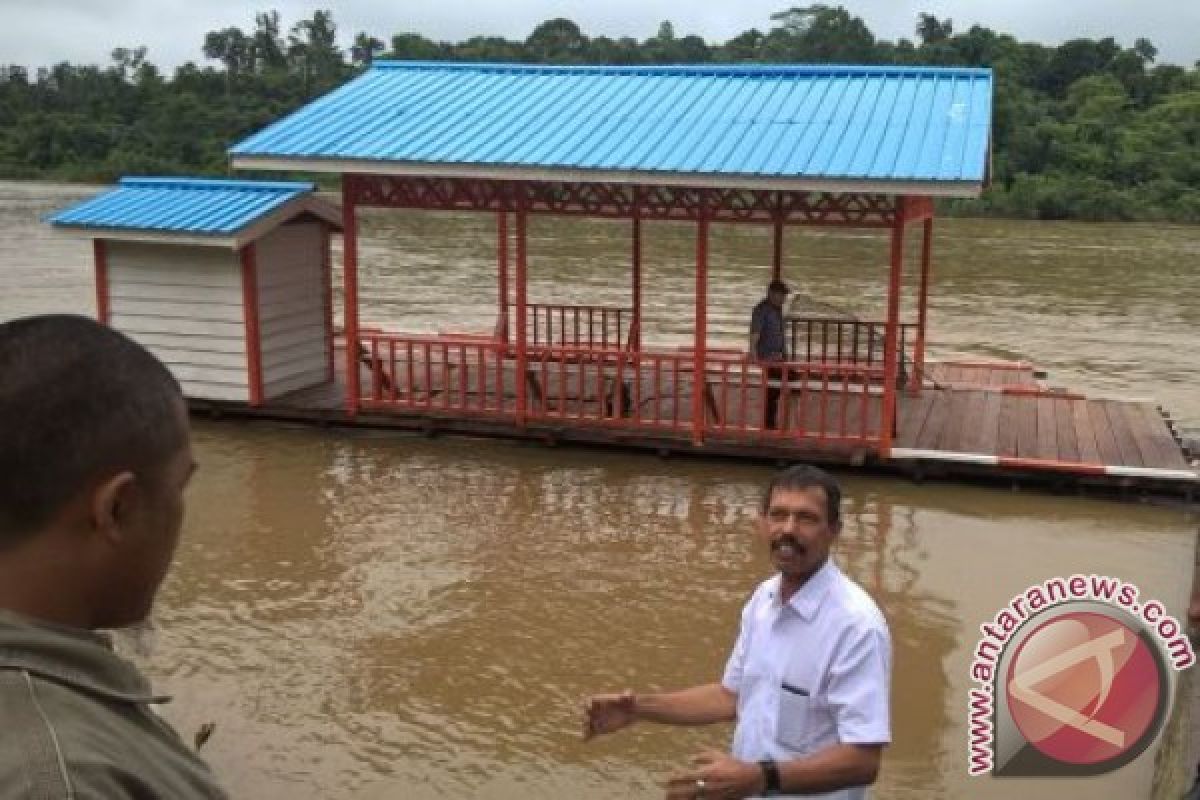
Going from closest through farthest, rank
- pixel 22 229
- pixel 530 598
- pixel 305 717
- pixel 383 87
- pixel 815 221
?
pixel 305 717 → pixel 530 598 → pixel 815 221 → pixel 383 87 → pixel 22 229

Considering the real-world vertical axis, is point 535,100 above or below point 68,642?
above

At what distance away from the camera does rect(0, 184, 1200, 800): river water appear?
5.25 metres

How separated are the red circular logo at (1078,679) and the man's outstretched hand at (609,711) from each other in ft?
4.63

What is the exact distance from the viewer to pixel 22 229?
3306 centimetres

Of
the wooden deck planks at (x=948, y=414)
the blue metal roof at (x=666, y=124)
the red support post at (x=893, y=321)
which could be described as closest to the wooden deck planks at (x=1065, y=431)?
the wooden deck planks at (x=948, y=414)

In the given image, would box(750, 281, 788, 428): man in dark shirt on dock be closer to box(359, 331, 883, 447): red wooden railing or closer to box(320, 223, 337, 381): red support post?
box(359, 331, 883, 447): red wooden railing

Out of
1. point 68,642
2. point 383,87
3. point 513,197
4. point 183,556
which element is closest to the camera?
point 68,642

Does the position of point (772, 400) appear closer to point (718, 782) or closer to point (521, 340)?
point (521, 340)

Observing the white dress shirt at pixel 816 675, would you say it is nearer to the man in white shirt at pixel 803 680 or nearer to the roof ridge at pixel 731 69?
the man in white shirt at pixel 803 680

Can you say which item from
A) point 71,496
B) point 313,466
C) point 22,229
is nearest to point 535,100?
point 313,466

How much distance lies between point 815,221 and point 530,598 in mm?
3957

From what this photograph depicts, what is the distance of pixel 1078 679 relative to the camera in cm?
364

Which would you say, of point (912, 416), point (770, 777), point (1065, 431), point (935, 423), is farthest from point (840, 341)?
point (770, 777)

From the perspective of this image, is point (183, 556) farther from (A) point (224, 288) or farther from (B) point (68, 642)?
(B) point (68, 642)
